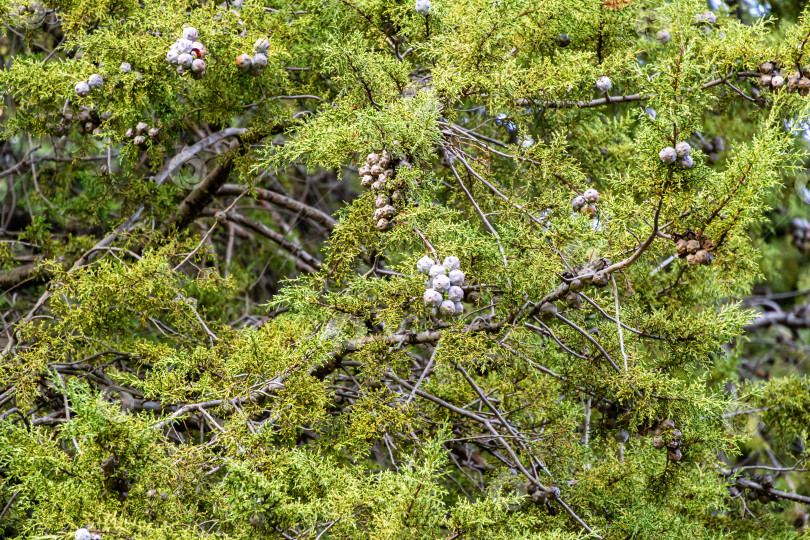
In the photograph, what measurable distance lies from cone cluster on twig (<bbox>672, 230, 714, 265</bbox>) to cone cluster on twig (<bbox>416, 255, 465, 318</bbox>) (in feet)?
1.77

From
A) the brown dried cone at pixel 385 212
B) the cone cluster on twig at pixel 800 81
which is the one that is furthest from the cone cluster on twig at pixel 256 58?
the cone cluster on twig at pixel 800 81

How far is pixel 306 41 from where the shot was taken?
119 inches

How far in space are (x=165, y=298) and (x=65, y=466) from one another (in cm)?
96

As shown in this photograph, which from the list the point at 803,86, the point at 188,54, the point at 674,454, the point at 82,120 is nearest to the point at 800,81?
the point at 803,86

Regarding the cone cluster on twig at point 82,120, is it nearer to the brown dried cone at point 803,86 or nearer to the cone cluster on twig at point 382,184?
the cone cluster on twig at point 382,184

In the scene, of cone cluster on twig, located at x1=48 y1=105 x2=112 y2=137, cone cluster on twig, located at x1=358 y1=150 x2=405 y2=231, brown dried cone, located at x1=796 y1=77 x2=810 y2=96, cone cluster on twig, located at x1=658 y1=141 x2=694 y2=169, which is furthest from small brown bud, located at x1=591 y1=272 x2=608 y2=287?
cone cluster on twig, located at x1=48 y1=105 x2=112 y2=137

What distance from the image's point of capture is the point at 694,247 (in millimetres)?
1874

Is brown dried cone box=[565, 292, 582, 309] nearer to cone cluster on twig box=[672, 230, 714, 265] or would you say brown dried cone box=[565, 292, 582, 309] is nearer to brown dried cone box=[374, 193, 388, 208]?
cone cluster on twig box=[672, 230, 714, 265]

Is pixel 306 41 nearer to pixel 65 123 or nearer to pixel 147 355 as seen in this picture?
pixel 65 123

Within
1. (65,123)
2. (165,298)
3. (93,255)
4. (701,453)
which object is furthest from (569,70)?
(93,255)

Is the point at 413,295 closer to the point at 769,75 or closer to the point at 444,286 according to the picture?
the point at 444,286

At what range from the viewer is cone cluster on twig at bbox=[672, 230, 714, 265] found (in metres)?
1.84

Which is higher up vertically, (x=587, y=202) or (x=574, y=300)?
(x=587, y=202)

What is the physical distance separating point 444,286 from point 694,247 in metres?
0.61
